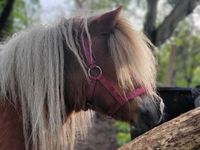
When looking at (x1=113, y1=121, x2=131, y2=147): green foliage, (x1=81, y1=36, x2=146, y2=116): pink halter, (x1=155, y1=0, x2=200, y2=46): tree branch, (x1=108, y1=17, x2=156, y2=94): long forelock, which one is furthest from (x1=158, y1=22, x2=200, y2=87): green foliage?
(x1=81, y1=36, x2=146, y2=116): pink halter

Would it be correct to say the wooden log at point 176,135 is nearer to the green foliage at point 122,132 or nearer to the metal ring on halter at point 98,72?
the metal ring on halter at point 98,72

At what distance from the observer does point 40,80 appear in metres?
2.53

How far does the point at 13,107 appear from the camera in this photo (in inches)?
98.7

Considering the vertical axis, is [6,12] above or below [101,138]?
above

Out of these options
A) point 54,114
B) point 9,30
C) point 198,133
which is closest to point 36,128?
point 54,114

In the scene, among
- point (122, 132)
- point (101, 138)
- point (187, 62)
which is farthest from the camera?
point (187, 62)

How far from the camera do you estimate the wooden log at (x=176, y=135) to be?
95.4 inches

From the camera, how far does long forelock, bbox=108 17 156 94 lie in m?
2.54

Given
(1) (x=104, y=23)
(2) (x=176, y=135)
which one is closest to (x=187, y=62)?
(1) (x=104, y=23)

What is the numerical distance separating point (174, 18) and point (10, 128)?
7051mm

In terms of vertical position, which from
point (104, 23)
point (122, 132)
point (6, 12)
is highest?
point (104, 23)

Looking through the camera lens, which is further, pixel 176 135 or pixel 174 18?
pixel 174 18

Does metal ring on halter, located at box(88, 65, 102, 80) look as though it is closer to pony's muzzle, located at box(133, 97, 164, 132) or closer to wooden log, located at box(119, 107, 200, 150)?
pony's muzzle, located at box(133, 97, 164, 132)

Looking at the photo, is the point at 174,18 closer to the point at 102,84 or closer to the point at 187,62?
the point at 102,84
